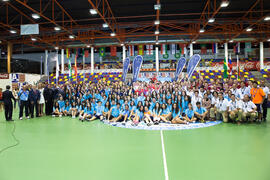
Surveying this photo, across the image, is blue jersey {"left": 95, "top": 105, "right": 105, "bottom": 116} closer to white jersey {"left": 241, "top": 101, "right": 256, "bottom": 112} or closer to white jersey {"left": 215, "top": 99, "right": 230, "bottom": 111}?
white jersey {"left": 215, "top": 99, "right": 230, "bottom": 111}

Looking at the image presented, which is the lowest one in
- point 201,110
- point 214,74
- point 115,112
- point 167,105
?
point 115,112

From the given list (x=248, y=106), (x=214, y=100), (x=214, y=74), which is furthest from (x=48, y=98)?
(x=214, y=74)

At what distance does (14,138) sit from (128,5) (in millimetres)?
9398

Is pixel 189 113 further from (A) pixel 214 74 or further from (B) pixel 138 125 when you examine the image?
(A) pixel 214 74

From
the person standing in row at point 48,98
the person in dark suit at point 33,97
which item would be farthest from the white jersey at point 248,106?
the person in dark suit at point 33,97

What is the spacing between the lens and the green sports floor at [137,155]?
2559mm

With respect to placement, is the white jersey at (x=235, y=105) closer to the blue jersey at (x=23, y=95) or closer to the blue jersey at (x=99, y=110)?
the blue jersey at (x=99, y=110)

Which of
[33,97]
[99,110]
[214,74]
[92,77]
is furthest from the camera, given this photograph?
[92,77]

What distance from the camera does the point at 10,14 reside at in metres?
11.0

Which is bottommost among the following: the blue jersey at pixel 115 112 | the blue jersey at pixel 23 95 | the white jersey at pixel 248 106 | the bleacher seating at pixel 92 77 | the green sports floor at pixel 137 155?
the green sports floor at pixel 137 155

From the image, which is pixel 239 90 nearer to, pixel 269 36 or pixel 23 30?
pixel 23 30

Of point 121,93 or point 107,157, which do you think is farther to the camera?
point 121,93

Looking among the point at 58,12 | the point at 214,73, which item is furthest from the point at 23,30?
the point at 214,73

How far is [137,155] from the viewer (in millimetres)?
3240
